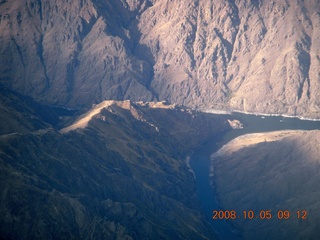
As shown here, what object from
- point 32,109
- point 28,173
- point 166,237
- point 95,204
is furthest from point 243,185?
point 32,109

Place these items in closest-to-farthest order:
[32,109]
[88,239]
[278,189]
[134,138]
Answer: [88,239] → [278,189] → [134,138] → [32,109]

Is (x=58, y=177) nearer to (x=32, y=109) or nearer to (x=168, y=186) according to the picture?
(x=168, y=186)
